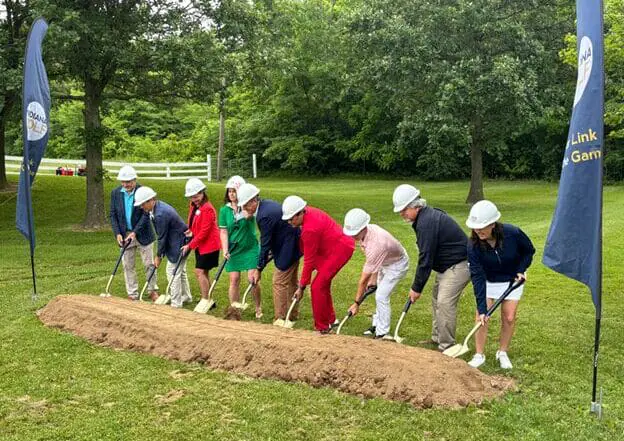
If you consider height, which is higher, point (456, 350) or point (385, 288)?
point (385, 288)

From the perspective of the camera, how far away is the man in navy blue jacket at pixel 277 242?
880 cm

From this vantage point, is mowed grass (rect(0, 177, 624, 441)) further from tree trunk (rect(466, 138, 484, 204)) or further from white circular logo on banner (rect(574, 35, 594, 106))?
tree trunk (rect(466, 138, 484, 204))

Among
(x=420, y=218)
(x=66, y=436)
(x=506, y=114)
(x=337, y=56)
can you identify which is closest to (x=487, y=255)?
(x=420, y=218)

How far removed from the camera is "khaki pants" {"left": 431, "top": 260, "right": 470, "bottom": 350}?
294 inches

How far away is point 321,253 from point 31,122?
516 cm

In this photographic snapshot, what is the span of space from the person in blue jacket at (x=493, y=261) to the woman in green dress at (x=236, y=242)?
11.7ft

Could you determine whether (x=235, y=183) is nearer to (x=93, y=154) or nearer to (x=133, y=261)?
(x=133, y=261)

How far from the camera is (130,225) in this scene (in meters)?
10.5

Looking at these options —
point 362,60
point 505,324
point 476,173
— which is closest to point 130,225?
point 505,324

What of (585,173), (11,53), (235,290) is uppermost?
(11,53)

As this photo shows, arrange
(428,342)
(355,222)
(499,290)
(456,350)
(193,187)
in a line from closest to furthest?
(499,290)
(456,350)
(355,222)
(428,342)
(193,187)

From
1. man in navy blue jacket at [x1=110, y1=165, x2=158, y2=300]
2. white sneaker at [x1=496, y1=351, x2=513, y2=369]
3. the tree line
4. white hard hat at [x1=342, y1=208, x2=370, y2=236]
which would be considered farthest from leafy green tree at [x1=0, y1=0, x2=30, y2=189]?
white sneaker at [x1=496, y1=351, x2=513, y2=369]

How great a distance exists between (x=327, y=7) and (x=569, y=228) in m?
41.1

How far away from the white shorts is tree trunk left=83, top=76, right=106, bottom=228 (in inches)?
578
